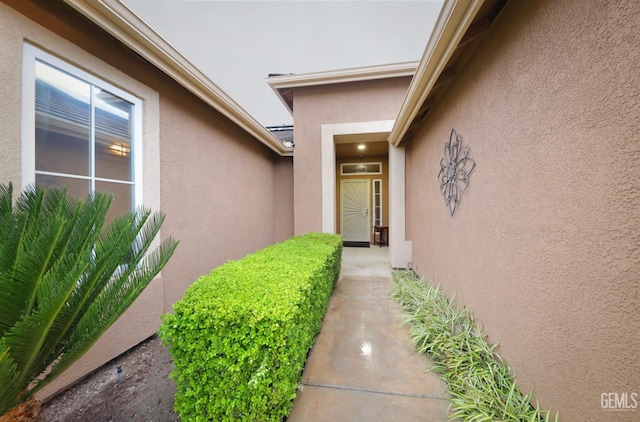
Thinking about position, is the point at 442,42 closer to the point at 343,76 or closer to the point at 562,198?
the point at 562,198

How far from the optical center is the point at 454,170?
296 cm

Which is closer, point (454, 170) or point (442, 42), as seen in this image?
point (442, 42)

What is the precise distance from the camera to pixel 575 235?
52.8 inches

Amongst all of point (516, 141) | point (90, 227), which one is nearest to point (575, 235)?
point (516, 141)

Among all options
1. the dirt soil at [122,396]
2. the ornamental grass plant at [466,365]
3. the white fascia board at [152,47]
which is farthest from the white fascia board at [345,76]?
the dirt soil at [122,396]

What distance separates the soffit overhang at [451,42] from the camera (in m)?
1.92

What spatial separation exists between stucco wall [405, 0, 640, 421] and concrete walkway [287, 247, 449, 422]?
0.80 m

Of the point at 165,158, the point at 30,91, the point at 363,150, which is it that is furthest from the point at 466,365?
the point at 363,150

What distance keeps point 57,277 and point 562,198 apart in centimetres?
288

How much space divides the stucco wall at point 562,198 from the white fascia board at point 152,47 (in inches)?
145

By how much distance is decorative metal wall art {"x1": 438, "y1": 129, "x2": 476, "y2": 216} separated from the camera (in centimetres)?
268

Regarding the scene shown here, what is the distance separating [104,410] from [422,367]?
292 cm

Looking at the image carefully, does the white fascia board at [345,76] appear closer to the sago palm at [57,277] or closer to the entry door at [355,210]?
the entry door at [355,210]

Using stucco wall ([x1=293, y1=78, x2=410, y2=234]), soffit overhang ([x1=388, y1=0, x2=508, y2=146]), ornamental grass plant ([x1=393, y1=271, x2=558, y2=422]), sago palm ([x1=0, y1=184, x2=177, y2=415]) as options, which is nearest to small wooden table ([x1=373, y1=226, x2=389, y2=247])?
stucco wall ([x1=293, y1=78, x2=410, y2=234])
